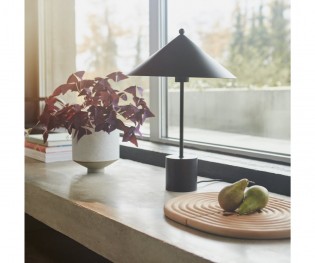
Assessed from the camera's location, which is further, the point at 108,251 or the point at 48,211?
the point at 48,211

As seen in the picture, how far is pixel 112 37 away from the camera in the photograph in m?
2.67

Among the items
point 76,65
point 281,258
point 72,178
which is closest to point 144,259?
point 281,258

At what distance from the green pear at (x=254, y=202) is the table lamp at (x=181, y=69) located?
0.31 m

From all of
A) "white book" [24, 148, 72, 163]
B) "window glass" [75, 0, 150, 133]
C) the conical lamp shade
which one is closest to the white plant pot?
"white book" [24, 148, 72, 163]

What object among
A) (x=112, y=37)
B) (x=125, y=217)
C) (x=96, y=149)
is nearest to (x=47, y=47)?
(x=112, y=37)

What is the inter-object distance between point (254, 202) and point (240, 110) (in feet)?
2.55

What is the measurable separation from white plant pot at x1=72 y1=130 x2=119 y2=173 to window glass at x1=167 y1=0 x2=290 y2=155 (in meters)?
0.47

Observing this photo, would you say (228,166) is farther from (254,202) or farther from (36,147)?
(36,147)

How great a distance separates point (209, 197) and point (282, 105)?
540mm

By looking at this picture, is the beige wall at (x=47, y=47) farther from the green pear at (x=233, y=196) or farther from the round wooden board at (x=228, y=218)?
the green pear at (x=233, y=196)

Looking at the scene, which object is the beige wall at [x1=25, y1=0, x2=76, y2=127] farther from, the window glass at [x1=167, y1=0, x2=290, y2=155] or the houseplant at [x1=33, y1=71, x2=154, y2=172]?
the houseplant at [x1=33, y1=71, x2=154, y2=172]

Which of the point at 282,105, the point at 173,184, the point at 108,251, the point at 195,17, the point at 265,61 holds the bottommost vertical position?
the point at 108,251

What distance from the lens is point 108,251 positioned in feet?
3.95
